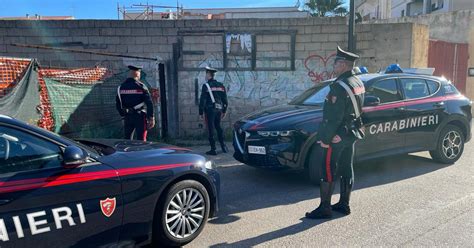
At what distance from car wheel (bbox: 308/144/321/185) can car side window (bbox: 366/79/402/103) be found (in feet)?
4.53

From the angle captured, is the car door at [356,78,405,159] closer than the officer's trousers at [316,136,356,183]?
No

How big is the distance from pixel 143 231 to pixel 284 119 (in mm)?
2826

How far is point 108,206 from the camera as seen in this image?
3121mm

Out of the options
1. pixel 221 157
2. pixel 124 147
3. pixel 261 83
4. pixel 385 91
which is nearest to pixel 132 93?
pixel 221 157

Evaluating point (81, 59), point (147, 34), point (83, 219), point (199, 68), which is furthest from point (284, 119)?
point (81, 59)

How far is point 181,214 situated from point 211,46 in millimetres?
6830

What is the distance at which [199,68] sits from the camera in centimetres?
1001

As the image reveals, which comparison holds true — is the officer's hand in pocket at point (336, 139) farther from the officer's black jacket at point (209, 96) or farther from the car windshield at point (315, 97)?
the officer's black jacket at point (209, 96)

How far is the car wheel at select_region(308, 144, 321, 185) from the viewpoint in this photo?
5359 mm

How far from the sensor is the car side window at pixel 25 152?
2.86 meters

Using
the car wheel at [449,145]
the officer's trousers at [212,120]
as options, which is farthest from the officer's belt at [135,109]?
the car wheel at [449,145]

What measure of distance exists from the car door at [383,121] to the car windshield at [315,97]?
67 cm

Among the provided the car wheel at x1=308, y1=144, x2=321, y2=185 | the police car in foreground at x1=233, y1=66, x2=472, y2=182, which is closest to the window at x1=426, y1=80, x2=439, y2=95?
the police car in foreground at x1=233, y1=66, x2=472, y2=182

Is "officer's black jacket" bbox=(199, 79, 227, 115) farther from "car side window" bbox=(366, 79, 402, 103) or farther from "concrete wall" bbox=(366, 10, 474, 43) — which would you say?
"concrete wall" bbox=(366, 10, 474, 43)
